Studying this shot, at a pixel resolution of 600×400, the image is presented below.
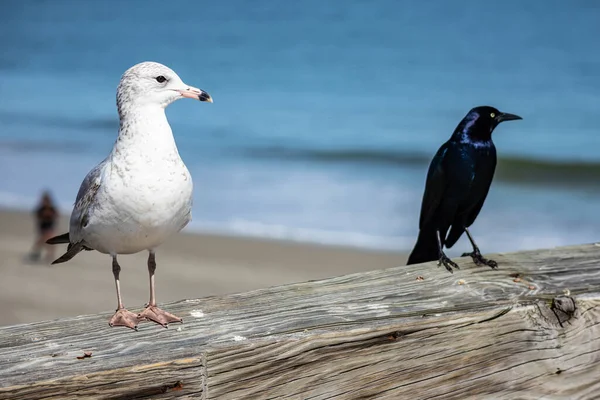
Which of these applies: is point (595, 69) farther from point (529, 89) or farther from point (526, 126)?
point (526, 126)

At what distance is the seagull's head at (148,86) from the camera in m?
2.19

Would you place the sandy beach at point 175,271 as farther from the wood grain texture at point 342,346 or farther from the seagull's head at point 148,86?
the wood grain texture at point 342,346

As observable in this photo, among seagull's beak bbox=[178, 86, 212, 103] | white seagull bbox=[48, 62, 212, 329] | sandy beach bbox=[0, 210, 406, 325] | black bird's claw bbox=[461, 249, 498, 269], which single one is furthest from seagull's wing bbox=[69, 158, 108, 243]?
sandy beach bbox=[0, 210, 406, 325]

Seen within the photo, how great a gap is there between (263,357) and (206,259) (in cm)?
778

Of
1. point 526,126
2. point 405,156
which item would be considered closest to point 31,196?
point 405,156

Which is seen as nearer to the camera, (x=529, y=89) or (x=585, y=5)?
(x=529, y=89)

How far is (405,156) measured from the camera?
14.1 metres

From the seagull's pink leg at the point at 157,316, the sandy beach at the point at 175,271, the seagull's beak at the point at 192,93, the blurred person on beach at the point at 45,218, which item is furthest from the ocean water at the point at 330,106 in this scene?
the seagull's pink leg at the point at 157,316

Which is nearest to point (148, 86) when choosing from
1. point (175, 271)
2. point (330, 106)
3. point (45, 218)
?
point (175, 271)

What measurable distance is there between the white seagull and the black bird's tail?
129cm

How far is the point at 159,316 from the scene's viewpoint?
6.08 feet

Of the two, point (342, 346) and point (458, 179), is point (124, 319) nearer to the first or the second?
point (342, 346)

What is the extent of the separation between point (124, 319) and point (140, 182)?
38 cm

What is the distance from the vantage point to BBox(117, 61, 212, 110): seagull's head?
219cm
